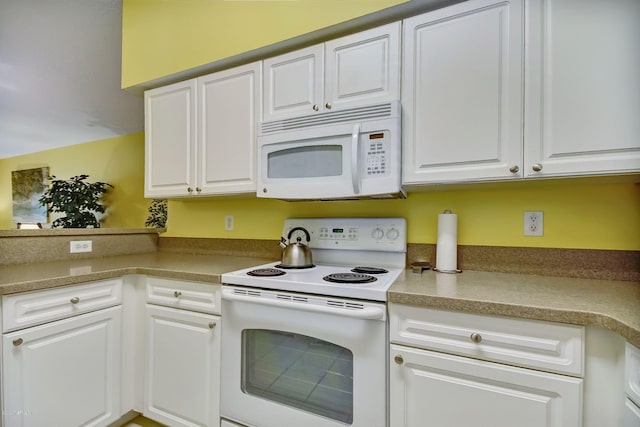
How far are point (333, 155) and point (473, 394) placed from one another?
1.06m

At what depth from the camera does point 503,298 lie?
37.1 inches

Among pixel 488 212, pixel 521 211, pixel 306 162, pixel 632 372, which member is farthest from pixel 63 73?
pixel 632 372

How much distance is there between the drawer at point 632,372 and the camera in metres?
0.73

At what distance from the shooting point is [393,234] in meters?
1.56

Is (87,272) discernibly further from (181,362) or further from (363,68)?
(363,68)

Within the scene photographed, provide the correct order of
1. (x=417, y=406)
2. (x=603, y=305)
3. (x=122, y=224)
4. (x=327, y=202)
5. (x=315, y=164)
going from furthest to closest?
(x=122, y=224) < (x=327, y=202) < (x=315, y=164) < (x=417, y=406) < (x=603, y=305)

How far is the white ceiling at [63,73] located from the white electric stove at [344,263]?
2067mm

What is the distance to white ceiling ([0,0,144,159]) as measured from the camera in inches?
81.6

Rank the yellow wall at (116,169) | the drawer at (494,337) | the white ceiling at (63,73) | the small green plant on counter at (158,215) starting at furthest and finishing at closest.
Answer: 1. the yellow wall at (116,169)
2. the small green plant on counter at (158,215)
3. the white ceiling at (63,73)
4. the drawer at (494,337)

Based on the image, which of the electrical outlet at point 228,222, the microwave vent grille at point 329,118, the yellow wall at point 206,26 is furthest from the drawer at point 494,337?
the electrical outlet at point 228,222

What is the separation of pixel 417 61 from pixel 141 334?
190 cm

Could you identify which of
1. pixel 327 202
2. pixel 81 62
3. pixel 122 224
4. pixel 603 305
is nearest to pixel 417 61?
pixel 327 202

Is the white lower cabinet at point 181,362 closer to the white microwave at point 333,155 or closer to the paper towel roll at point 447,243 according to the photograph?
the white microwave at point 333,155

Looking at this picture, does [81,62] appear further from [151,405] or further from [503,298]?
[503,298]
